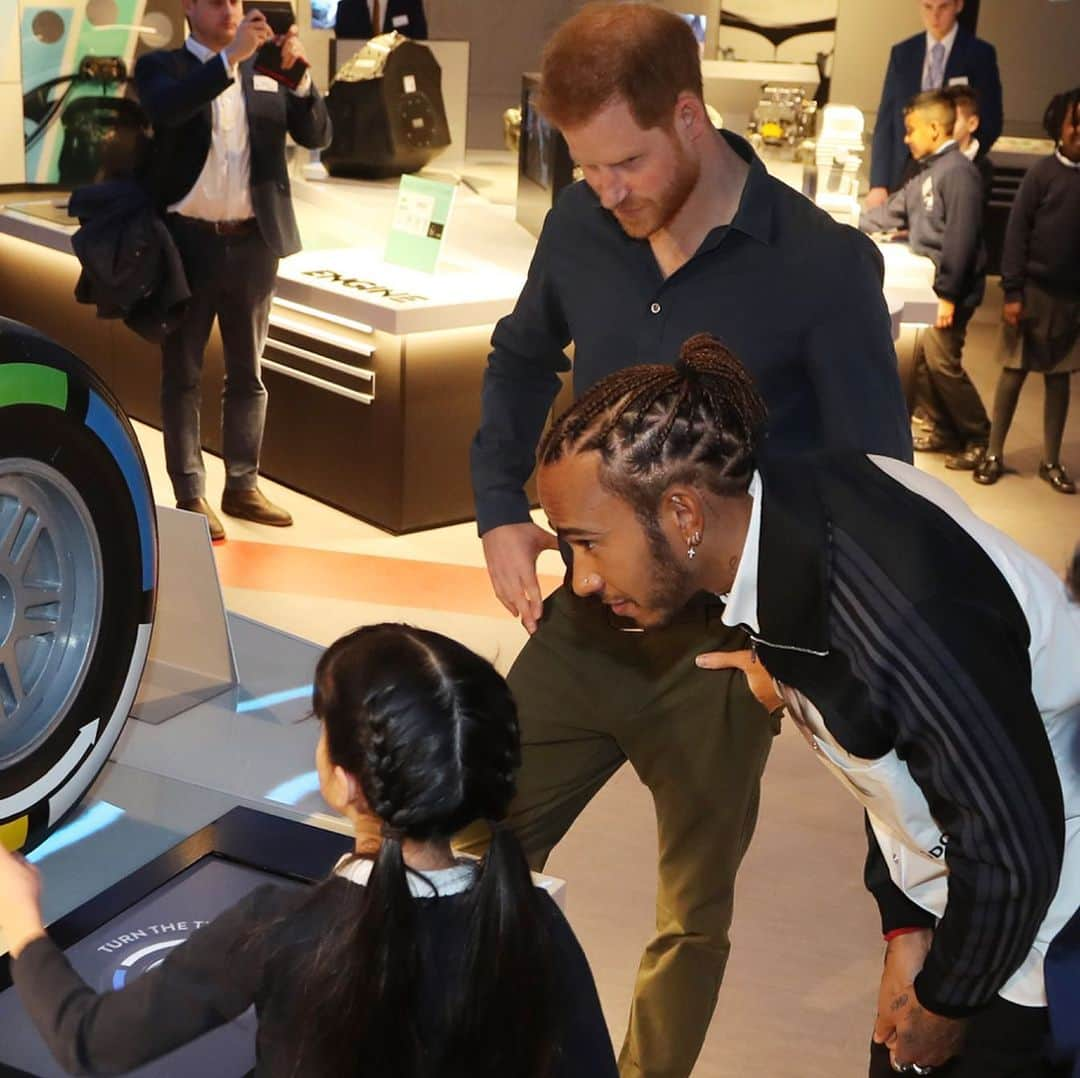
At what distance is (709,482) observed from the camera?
4.25 feet

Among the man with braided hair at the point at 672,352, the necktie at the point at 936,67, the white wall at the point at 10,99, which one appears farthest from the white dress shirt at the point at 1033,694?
the white wall at the point at 10,99

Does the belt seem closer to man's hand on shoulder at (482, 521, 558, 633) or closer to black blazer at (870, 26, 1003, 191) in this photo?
man's hand on shoulder at (482, 521, 558, 633)

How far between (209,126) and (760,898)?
235 centimetres

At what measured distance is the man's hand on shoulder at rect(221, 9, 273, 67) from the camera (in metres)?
3.84

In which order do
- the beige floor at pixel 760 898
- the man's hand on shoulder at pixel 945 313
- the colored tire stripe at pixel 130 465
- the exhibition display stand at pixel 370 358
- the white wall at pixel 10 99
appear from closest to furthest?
the colored tire stripe at pixel 130 465, the beige floor at pixel 760 898, the exhibition display stand at pixel 370 358, the man's hand on shoulder at pixel 945 313, the white wall at pixel 10 99

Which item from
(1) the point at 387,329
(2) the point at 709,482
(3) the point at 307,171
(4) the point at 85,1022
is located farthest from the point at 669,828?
(3) the point at 307,171

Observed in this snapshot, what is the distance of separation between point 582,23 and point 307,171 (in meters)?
4.80

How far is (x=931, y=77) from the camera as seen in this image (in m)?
6.41

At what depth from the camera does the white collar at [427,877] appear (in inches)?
45.3

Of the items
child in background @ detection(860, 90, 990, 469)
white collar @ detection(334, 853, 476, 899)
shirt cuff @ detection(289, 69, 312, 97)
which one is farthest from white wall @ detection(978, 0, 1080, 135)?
white collar @ detection(334, 853, 476, 899)

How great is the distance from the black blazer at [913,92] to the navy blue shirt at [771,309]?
14.8ft

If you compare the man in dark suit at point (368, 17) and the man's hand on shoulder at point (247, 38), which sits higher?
the man's hand on shoulder at point (247, 38)

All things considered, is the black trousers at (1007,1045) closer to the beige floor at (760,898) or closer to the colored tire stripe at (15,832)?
the beige floor at (760,898)

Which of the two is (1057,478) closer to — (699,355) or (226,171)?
(226,171)
